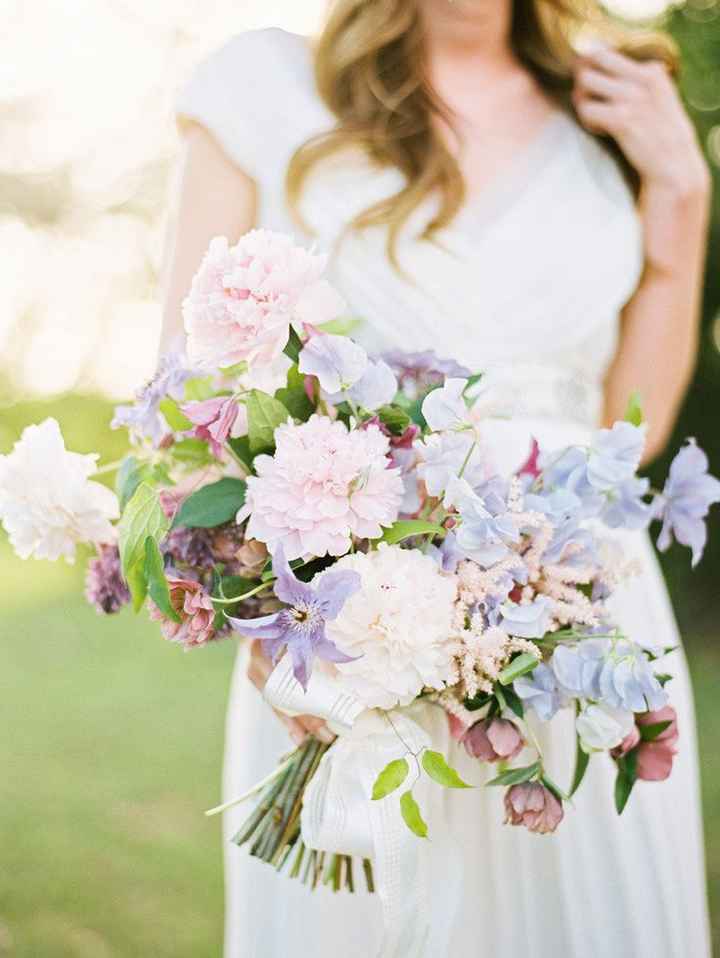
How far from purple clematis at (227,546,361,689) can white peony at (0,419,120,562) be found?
10.7 inches

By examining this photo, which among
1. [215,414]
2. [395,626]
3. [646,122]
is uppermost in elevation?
[646,122]

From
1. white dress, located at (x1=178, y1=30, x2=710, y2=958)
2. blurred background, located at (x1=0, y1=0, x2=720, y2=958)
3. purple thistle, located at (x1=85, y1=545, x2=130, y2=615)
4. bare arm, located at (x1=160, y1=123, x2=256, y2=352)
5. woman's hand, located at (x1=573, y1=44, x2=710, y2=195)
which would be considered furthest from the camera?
blurred background, located at (x1=0, y1=0, x2=720, y2=958)

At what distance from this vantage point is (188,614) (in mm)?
1271

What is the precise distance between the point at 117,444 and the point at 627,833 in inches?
281

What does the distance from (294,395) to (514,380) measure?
0.66m

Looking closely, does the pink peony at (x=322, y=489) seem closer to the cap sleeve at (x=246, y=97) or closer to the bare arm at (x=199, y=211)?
the bare arm at (x=199, y=211)

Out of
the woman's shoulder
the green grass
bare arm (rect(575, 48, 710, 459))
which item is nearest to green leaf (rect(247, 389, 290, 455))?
the woman's shoulder

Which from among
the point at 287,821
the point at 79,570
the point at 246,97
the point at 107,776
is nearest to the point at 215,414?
the point at 287,821

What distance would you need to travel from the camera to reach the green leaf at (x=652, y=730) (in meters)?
1.41

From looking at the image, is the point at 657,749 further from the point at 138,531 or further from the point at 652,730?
the point at 138,531

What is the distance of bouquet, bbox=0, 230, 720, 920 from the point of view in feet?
3.96

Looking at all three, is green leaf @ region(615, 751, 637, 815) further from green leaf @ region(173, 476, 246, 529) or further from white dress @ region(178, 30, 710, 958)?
green leaf @ region(173, 476, 246, 529)

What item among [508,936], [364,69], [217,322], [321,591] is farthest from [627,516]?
[364,69]

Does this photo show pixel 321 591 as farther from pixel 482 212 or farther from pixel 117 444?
pixel 117 444
